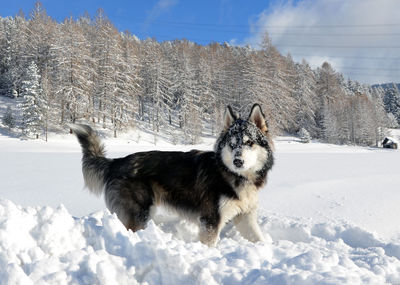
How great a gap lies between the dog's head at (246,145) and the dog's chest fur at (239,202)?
203 millimetres

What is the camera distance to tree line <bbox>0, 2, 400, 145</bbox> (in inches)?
1273

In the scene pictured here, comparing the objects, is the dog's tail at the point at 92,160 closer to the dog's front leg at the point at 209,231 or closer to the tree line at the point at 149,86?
the dog's front leg at the point at 209,231

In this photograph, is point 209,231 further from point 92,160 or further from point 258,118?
point 92,160

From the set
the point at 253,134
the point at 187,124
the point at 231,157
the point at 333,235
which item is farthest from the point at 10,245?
the point at 187,124

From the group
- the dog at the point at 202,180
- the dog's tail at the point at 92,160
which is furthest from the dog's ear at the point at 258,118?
the dog's tail at the point at 92,160

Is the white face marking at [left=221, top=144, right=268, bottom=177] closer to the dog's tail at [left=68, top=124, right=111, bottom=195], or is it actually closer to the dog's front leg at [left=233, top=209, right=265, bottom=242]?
the dog's front leg at [left=233, top=209, right=265, bottom=242]

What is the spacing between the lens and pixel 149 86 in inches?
1874

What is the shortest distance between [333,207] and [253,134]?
2.73 m

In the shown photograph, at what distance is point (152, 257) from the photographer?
85.7 inches

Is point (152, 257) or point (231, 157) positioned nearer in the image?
point (152, 257)

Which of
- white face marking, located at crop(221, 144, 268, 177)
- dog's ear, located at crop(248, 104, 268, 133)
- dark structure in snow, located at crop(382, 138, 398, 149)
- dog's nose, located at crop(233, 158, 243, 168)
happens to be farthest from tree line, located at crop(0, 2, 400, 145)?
dog's nose, located at crop(233, 158, 243, 168)

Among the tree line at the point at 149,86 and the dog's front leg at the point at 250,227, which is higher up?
the tree line at the point at 149,86

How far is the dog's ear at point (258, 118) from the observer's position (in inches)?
161

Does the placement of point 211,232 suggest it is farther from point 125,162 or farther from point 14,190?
point 14,190
